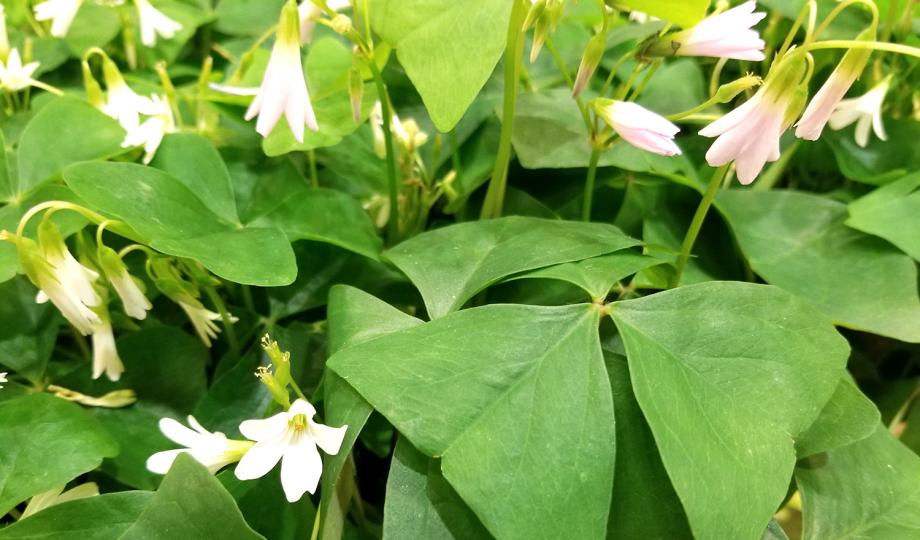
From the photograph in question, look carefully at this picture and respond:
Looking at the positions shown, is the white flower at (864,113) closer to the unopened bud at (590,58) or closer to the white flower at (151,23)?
the unopened bud at (590,58)

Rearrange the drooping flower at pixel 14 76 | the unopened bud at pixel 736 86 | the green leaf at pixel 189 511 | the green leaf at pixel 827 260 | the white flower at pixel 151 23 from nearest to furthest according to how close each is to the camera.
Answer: the green leaf at pixel 189 511 → the unopened bud at pixel 736 86 → the green leaf at pixel 827 260 → the drooping flower at pixel 14 76 → the white flower at pixel 151 23

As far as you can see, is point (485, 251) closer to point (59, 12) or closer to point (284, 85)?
point (284, 85)

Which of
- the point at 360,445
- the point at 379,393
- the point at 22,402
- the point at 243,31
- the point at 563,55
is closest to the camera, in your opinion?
the point at 379,393

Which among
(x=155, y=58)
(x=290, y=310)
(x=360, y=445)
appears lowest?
(x=360, y=445)

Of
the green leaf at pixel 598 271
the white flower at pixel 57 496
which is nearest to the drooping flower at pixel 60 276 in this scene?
the white flower at pixel 57 496

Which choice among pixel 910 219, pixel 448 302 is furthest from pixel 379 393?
pixel 910 219

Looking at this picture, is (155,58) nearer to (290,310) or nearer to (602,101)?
(290,310)

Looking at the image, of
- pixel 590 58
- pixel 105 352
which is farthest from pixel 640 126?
pixel 105 352

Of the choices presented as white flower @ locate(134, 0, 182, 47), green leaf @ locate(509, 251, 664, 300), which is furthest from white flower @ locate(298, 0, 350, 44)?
green leaf @ locate(509, 251, 664, 300)
